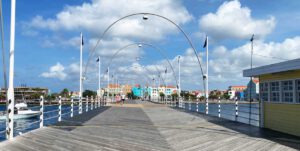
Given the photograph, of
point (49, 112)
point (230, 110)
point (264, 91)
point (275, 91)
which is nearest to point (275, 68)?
point (275, 91)

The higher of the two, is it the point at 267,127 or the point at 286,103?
the point at 286,103

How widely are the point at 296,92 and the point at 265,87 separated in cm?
263

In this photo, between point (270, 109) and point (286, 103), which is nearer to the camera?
point (286, 103)

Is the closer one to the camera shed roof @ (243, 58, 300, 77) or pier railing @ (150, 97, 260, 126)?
shed roof @ (243, 58, 300, 77)

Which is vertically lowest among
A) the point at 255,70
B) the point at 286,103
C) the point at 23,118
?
the point at 23,118

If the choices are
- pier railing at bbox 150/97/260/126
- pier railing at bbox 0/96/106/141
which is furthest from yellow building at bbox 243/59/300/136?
pier railing at bbox 0/96/106/141

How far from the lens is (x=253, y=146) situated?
971cm

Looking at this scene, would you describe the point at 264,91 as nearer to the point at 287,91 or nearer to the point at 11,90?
the point at 287,91

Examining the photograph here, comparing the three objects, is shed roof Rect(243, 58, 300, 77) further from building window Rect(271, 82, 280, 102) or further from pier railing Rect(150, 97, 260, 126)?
pier railing Rect(150, 97, 260, 126)

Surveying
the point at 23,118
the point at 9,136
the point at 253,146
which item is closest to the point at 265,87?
the point at 253,146

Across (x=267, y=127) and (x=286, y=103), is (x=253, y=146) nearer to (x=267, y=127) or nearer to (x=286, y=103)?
(x=286, y=103)

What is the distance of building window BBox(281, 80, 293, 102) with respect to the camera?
41.7 ft

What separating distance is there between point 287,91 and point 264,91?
2.12m

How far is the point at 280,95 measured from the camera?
44.4 ft
